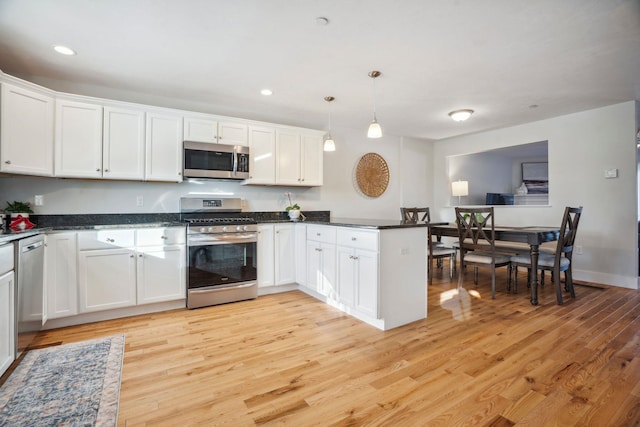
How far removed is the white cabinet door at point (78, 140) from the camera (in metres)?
2.82

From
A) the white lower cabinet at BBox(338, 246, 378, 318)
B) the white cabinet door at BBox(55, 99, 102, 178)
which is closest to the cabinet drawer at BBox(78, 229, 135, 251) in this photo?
the white cabinet door at BBox(55, 99, 102, 178)

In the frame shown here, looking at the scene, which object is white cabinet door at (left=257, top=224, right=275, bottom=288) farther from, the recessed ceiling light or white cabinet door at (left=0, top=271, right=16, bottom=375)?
the recessed ceiling light

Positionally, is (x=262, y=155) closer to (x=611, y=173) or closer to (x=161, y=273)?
(x=161, y=273)

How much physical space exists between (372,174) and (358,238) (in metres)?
2.84

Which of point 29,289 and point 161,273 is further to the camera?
point 161,273

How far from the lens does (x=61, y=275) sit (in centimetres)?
265

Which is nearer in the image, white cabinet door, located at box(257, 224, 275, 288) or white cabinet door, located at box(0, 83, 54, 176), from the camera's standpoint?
white cabinet door, located at box(0, 83, 54, 176)

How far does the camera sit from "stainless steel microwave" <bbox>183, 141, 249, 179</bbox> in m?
3.38

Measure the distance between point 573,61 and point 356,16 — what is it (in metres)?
2.10

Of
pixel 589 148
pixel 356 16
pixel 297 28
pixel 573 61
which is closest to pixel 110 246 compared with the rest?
pixel 297 28

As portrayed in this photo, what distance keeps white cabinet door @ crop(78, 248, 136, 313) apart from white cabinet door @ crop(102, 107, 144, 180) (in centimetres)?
80

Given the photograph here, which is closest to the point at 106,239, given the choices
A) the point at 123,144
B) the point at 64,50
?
the point at 123,144

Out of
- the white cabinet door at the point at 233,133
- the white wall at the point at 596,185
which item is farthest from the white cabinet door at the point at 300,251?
the white wall at the point at 596,185

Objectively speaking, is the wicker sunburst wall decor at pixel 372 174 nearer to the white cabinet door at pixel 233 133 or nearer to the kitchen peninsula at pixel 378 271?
the white cabinet door at pixel 233 133
